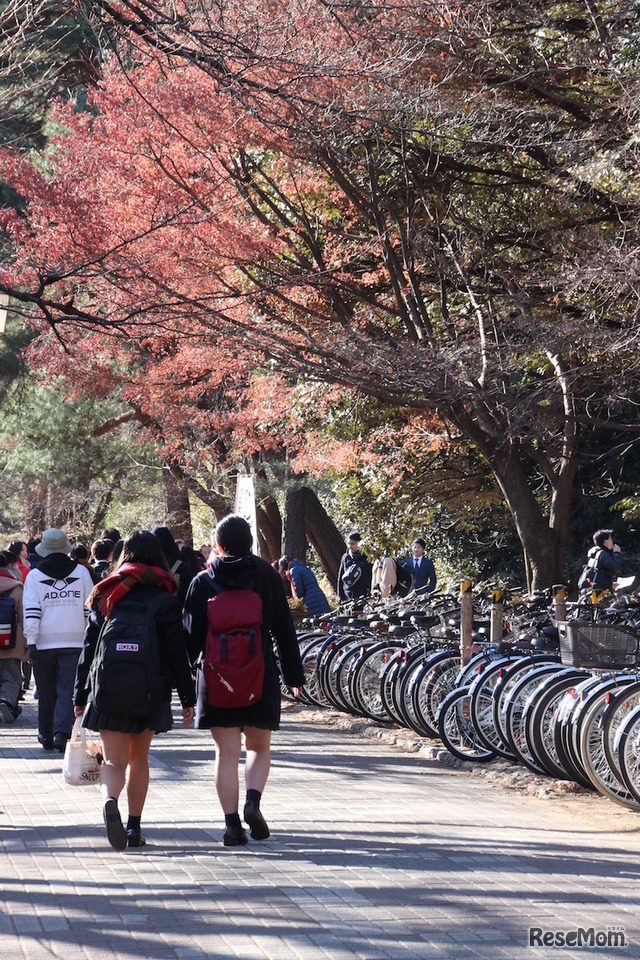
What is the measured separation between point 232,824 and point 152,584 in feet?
4.46

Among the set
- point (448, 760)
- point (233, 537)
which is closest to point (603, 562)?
point (448, 760)

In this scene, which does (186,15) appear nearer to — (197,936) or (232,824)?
(232,824)

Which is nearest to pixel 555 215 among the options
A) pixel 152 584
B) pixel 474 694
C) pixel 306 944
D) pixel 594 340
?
pixel 594 340

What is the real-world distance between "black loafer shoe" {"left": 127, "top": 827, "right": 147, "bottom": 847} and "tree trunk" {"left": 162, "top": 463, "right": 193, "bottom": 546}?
2187 cm

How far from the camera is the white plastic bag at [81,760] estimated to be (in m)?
6.88

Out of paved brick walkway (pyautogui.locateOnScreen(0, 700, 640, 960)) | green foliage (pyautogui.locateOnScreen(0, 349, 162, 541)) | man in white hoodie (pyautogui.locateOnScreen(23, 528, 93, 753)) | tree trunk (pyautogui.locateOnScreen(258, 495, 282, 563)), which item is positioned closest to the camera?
paved brick walkway (pyautogui.locateOnScreen(0, 700, 640, 960))

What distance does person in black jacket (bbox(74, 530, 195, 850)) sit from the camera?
6.37m

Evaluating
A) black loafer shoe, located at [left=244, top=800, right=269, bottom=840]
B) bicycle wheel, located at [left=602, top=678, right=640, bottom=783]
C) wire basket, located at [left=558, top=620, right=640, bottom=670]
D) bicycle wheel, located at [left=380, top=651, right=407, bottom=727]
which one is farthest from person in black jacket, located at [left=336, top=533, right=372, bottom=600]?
black loafer shoe, located at [left=244, top=800, right=269, bottom=840]

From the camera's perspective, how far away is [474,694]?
9703 millimetres

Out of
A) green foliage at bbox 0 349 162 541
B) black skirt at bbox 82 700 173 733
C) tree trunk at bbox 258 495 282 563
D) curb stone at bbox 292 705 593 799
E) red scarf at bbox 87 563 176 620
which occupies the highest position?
green foliage at bbox 0 349 162 541

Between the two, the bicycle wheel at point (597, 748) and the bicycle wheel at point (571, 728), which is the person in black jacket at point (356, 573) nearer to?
the bicycle wheel at point (571, 728)

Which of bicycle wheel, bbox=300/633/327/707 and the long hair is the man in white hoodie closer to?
bicycle wheel, bbox=300/633/327/707

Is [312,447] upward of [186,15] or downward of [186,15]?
downward

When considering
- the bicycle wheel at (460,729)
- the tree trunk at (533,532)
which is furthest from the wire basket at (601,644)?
the tree trunk at (533,532)
